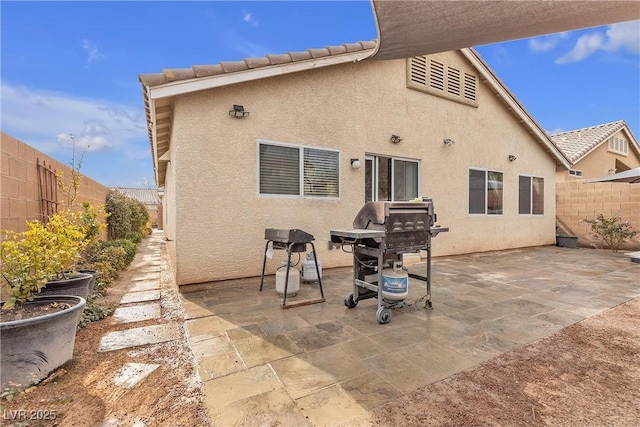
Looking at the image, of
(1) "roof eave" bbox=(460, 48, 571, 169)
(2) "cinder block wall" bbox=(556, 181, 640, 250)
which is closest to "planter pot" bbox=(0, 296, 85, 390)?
(1) "roof eave" bbox=(460, 48, 571, 169)

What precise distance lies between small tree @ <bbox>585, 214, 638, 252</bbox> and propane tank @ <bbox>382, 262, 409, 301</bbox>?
11.6 metres

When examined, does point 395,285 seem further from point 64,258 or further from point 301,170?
point 64,258

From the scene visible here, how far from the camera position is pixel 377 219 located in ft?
13.4

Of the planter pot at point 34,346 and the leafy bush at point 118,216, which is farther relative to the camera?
the leafy bush at point 118,216

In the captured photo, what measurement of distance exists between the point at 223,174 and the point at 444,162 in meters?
6.79

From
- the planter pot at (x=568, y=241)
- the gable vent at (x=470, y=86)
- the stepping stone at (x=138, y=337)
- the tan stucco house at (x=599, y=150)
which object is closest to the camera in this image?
the stepping stone at (x=138, y=337)

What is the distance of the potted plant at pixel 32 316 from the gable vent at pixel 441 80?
871cm

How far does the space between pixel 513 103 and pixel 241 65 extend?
394 inches

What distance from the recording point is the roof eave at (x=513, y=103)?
31.7 ft

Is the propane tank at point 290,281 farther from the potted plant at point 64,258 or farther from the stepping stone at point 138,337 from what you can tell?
the potted plant at point 64,258

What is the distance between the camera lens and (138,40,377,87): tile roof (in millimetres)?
5043

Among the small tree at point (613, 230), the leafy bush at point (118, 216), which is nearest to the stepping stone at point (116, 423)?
the leafy bush at point (118, 216)

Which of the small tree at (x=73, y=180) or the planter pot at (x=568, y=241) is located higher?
the small tree at (x=73, y=180)

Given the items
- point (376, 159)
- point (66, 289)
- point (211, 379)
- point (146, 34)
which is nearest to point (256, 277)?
point (66, 289)
